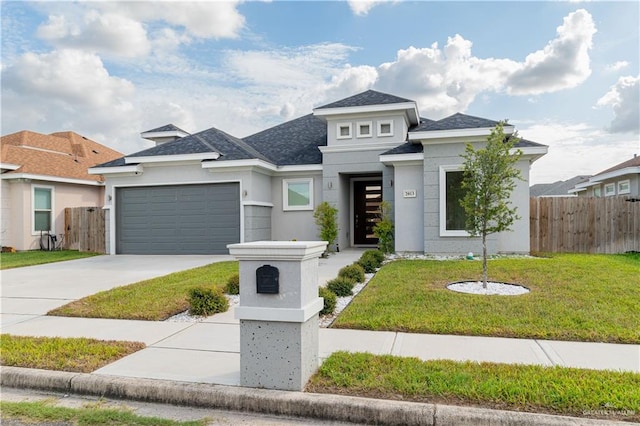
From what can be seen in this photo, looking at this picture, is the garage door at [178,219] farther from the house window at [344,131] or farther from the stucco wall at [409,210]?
the stucco wall at [409,210]

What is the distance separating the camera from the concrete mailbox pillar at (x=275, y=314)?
3.39m

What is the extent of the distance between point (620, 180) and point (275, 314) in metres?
20.0

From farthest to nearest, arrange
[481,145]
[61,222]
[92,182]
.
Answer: [92,182] → [61,222] → [481,145]

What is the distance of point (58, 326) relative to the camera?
5.50 metres

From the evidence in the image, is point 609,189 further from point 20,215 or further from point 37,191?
point 20,215

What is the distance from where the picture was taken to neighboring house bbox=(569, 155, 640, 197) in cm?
1630

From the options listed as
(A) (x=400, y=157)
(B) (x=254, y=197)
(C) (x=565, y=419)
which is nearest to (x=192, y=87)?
(B) (x=254, y=197)

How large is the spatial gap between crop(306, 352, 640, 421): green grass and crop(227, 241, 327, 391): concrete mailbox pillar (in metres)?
0.30

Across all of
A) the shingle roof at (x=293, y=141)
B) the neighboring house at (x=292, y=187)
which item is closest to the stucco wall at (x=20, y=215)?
the neighboring house at (x=292, y=187)

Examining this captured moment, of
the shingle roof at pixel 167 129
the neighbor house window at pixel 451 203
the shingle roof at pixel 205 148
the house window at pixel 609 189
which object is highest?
the shingle roof at pixel 167 129

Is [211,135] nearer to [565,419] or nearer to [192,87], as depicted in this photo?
[192,87]

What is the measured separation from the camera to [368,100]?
14.3m

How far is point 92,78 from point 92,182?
618 cm

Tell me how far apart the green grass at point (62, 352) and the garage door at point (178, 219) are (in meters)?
9.08
